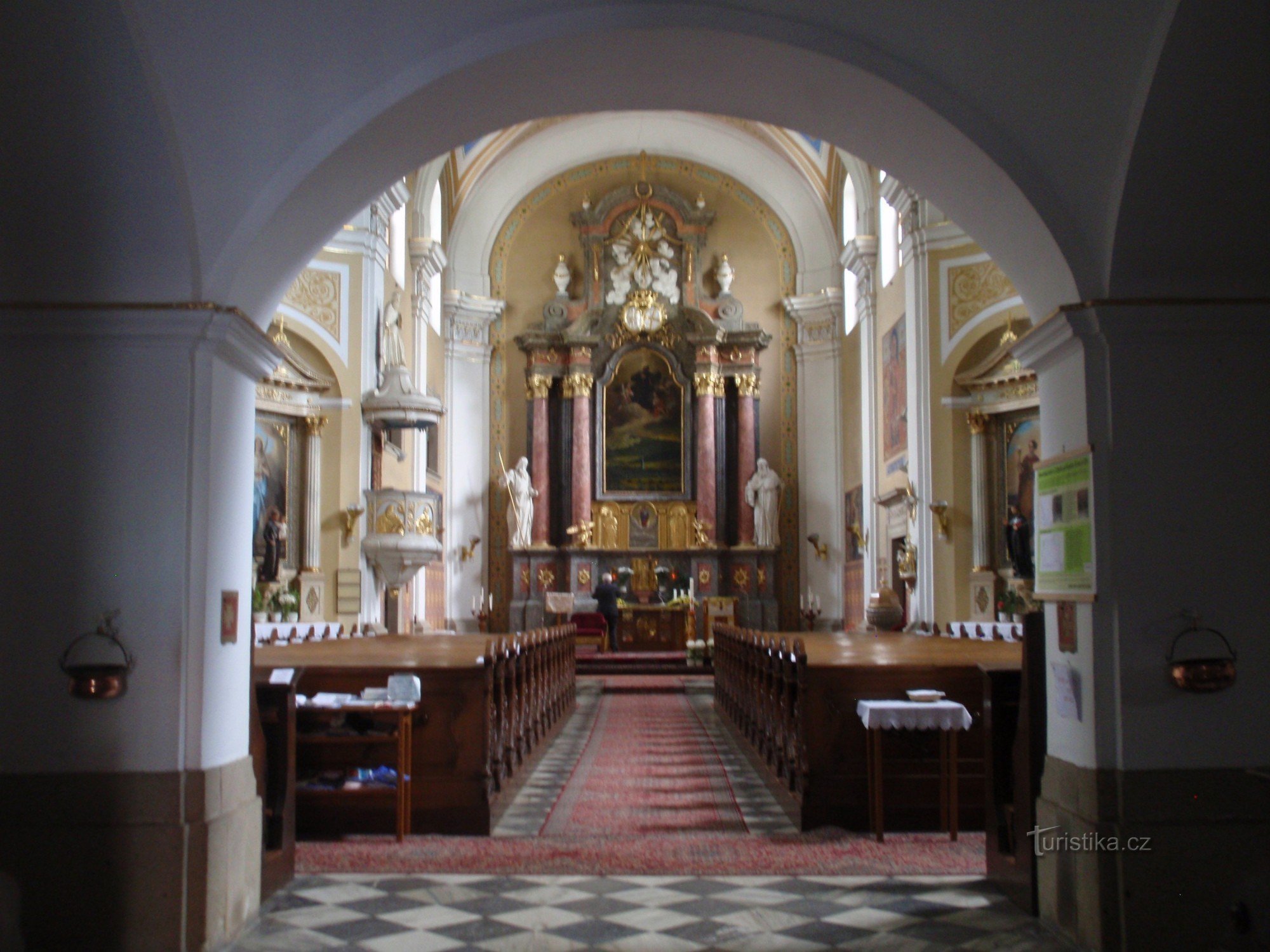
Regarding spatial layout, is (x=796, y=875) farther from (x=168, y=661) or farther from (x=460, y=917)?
(x=168, y=661)

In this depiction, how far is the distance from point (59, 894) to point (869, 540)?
15.2 meters

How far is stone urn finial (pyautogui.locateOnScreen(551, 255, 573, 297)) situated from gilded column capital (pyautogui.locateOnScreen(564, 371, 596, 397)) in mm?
1698

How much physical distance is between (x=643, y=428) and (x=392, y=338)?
679 cm

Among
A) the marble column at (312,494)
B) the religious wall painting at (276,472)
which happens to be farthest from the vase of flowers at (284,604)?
the marble column at (312,494)

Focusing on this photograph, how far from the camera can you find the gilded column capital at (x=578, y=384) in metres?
21.5

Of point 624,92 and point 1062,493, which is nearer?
point 1062,493

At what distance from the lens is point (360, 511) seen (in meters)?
14.9

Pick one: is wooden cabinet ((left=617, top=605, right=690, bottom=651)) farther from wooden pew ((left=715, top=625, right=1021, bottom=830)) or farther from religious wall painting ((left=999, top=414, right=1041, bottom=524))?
wooden pew ((left=715, top=625, right=1021, bottom=830))

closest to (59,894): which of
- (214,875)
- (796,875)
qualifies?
(214,875)

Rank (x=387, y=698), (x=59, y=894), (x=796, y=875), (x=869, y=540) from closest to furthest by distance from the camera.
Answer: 1. (x=59, y=894)
2. (x=796, y=875)
3. (x=387, y=698)
4. (x=869, y=540)

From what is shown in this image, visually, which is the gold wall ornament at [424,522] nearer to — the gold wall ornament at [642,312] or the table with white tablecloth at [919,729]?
the gold wall ornament at [642,312]

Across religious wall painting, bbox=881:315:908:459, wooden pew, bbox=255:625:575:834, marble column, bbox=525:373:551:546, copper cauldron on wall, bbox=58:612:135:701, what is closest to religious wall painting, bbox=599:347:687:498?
marble column, bbox=525:373:551:546

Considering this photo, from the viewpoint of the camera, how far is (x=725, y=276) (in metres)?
22.2

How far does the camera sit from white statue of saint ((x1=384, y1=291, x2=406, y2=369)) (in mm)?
15922
